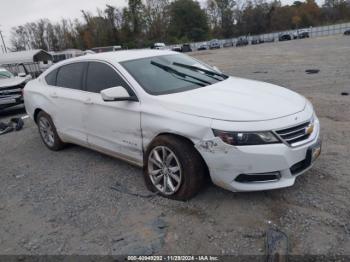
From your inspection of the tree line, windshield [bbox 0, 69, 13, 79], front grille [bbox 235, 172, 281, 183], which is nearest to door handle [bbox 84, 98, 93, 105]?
front grille [bbox 235, 172, 281, 183]

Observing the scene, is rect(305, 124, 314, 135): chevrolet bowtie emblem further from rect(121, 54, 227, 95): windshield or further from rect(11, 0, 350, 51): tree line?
rect(11, 0, 350, 51): tree line

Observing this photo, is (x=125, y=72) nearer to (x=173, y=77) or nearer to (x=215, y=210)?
(x=173, y=77)

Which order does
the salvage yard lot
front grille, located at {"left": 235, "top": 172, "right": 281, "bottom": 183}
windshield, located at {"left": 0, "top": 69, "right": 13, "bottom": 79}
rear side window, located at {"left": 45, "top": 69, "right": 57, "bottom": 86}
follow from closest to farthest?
1. the salvage yard lot
2. front grille, located at {"left": 235, "top": 172, "right": 281, "bottom": 183}
3. rear side window, located at {"left": 45, "top": 69, "right": 57, "bottom": 86}
4. windshield, located at {"left": 0, "top": 69, "right": 13, "bottom": 79}

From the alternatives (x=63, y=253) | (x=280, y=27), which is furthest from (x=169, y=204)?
(x=280, y=27)

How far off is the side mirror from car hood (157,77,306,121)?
1.27 ft

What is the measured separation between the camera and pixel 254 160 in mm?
3205

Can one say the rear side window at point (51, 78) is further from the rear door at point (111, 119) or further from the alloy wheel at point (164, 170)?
the alloy wheel at point (164, 170)

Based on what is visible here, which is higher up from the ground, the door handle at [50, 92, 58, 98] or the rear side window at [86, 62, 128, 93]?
the rear side window at [86, 62, 128, 93]

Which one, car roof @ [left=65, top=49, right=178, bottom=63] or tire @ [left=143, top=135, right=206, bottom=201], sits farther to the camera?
car roof @ [left=65, top=49, right=178, bottom=63]

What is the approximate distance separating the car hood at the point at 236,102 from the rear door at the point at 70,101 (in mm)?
1550

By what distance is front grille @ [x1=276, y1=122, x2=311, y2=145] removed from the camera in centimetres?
327

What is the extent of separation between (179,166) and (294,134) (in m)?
1.18

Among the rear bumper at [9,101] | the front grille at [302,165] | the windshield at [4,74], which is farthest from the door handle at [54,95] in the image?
the windshield at [4,74]

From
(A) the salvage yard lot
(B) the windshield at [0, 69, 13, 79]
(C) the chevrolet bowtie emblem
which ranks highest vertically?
(B) the windshield at [0, 69, 13, 79]
